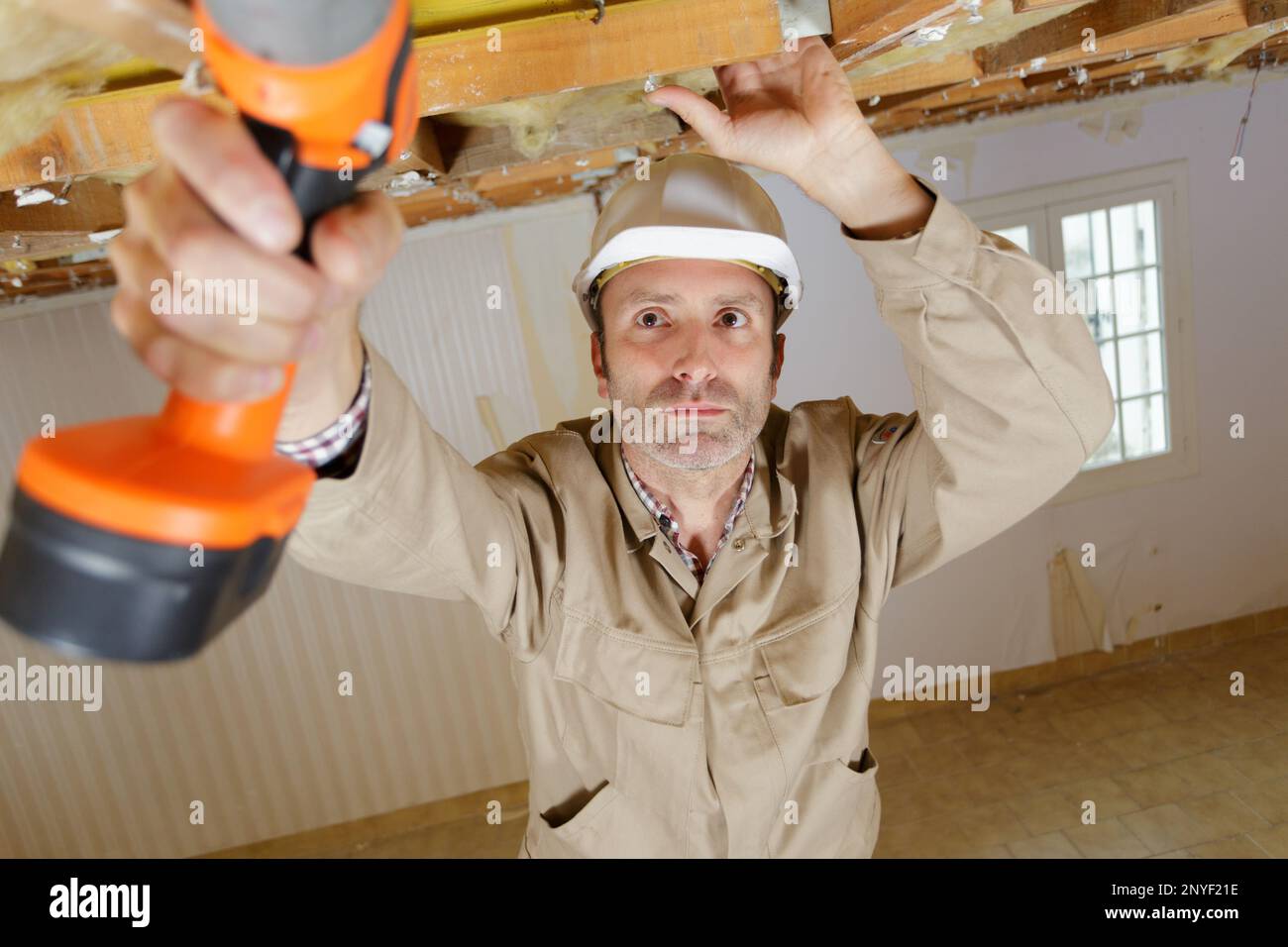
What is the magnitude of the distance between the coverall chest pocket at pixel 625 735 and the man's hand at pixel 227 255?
1.07 m

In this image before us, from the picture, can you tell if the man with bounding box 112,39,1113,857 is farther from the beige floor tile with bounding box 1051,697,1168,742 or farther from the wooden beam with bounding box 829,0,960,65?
the beige floor tile with bounding box 1051,697,1168,742

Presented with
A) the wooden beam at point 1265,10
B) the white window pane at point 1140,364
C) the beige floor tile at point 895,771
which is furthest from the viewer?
the white window pane at point 1140,364

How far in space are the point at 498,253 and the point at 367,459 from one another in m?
3.34

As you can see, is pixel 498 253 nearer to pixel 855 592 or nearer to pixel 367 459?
pixel 855 592

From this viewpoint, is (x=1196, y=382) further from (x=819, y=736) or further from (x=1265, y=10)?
(x=819, y=736)

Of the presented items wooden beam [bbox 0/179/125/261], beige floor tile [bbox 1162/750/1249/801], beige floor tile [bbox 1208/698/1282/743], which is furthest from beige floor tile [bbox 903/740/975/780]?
wooden beam [bbox 0/179/125/261]

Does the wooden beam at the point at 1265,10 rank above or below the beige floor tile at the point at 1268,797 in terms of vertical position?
above

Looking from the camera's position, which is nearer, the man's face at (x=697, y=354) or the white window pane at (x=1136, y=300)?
the man's face at (x=697, y=354)

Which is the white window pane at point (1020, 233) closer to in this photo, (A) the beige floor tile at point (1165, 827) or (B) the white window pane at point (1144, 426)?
(B) the white window pane at point (1144, 426)

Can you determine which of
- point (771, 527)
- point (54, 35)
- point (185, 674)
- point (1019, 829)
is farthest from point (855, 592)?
point (185, 674)

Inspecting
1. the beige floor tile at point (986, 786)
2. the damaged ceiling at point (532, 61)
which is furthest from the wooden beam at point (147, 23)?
the beige floor tile at point (986, 786)

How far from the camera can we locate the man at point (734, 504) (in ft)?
3.80

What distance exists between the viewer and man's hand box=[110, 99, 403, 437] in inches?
18.6

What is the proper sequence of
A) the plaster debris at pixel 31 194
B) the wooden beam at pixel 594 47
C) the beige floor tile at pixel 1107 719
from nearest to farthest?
the wooden beam at pixel 594 47 < the plaster debris at pixel 31 194 < the beige floor tile at pixel 1107 719
